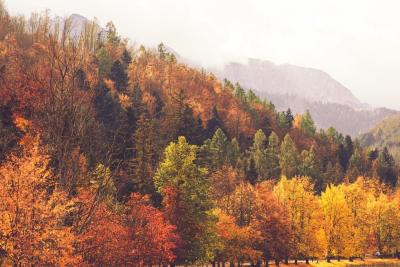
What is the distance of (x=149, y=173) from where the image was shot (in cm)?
7244

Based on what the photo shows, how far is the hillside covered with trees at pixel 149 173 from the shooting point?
61.1ft

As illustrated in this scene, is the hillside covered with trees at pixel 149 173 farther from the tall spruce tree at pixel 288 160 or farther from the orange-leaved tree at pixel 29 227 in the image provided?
the tall spruce tree at pixel 288 160

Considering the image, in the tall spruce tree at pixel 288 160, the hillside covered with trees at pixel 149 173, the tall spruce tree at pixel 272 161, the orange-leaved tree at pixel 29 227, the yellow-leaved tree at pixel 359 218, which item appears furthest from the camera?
the tall spruce tree at pixel 288 160

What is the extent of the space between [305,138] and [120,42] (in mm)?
84001

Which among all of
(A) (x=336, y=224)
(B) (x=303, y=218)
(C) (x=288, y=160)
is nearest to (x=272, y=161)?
(C) (x=288, y=160)

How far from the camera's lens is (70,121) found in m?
17.1

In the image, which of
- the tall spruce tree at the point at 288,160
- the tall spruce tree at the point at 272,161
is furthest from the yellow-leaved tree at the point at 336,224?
the tall spruce tree at the point at 288,160

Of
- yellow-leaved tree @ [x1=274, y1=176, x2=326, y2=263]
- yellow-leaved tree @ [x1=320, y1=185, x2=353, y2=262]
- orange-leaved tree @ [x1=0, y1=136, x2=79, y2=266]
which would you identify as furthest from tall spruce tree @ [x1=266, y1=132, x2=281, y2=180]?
orange-leaved tree @ [x1=0, y1=136, x2=79, y2=266]

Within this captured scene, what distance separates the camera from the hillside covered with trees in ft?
61.1

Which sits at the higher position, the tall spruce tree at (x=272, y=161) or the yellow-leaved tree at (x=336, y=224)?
the tall spruce tree at (x=272, y=161)

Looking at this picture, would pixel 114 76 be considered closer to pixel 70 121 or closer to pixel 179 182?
pixel 179 182

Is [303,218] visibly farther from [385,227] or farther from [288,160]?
[288,160]

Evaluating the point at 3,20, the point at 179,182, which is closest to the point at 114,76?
the point at 3,20

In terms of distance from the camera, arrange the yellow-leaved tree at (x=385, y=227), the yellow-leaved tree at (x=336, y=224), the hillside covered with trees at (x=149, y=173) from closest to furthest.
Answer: the hillside covered with trees at (x=149, y=173) < the yellow-leaved tree at (x=336, y=224) < the yellow-leaved tree at (x=385, y=227)
